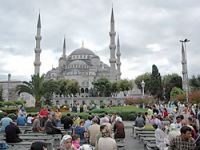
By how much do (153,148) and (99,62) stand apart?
10597 centimetres

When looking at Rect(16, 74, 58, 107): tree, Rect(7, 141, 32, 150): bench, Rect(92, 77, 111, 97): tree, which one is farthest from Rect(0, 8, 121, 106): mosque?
Rect(7, 141, 32, 150): bench

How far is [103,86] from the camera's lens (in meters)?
77.4

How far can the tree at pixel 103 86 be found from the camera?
76619mm

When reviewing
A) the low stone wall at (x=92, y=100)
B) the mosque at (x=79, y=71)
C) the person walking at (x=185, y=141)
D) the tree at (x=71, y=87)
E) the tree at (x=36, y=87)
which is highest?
the mosque at (x=79, y=71)

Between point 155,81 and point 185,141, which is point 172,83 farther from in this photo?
point 185,141

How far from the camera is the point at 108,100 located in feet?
245

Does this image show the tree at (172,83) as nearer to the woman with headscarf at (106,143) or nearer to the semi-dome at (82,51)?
the semi-dome at (82,51)

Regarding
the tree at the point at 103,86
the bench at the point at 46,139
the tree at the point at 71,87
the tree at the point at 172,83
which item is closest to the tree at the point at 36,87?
the bench at the point at 46,139

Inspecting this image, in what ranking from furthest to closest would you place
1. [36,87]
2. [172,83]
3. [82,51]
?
1. [82,51]
2. [172,83]
3. [36,87]

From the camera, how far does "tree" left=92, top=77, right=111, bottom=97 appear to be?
7662 centimetres

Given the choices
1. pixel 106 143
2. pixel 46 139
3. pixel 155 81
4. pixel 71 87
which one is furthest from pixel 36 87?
pixel 71 87

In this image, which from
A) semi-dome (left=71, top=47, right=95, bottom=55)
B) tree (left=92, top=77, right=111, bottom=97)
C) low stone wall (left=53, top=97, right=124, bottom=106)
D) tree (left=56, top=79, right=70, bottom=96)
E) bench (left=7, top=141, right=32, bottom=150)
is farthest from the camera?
semi-dome (left=71, top=47, right=95, bottom=55)

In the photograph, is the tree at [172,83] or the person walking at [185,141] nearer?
the person walking at [185,141]

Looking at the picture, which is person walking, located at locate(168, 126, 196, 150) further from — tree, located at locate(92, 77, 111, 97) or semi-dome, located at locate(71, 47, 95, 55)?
semi-dome, located at locate(71, 47, 95, 55)
